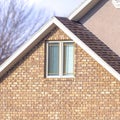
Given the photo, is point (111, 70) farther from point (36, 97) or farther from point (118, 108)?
point (36, 97)

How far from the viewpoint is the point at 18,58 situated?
77.5 ft

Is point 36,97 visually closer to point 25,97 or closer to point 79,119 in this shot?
point 25,97

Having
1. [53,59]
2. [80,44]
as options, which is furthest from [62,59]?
[80,44]

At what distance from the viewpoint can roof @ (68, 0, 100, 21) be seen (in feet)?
77.7

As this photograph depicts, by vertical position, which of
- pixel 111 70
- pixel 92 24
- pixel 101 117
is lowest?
pixel 101 117

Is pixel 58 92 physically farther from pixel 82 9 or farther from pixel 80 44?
pixel 82 9

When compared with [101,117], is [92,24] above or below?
above

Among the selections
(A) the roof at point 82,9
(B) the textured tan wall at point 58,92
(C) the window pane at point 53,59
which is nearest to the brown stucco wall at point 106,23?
(A) the roof at point 82,9

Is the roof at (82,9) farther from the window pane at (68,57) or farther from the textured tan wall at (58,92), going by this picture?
the window pane at (68,57)

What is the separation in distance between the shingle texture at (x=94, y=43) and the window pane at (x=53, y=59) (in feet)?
2.93

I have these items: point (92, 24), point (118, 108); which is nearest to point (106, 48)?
point (92, 24)

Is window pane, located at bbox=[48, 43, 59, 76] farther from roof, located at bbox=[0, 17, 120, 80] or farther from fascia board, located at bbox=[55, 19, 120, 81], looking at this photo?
fascia board, located at bbox=[55, 19, 120, 81]

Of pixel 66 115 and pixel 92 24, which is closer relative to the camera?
pixel 66 115

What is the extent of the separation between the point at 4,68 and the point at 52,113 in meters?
2.58
